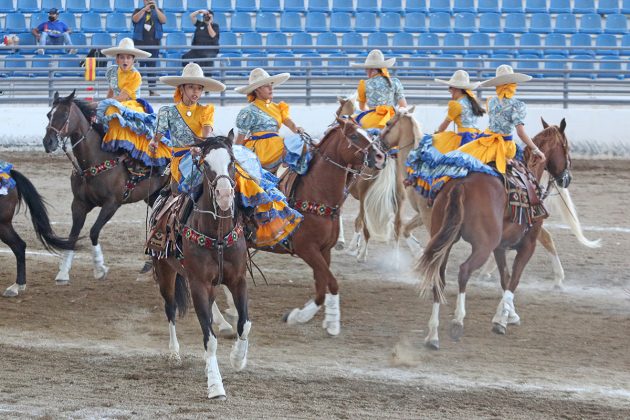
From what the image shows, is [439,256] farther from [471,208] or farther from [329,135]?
[329,135]

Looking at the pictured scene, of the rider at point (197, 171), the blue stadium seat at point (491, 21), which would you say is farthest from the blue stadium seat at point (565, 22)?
the rider at point (197, 171)

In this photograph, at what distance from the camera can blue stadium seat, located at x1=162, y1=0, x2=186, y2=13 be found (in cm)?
2358

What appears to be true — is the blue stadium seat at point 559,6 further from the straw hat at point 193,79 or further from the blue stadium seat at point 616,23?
the straw hat at point 193,79

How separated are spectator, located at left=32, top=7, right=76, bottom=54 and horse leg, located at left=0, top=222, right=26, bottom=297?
35.5 feet

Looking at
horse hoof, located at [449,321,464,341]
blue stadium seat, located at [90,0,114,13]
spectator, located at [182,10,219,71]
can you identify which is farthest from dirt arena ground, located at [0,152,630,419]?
blue stadium seat, located at [90,0,114,13]

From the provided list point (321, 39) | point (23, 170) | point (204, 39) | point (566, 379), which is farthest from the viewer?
point (321, 39)

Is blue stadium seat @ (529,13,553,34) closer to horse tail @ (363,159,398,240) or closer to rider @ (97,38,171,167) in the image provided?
horse tail @ (363,159,398,240)

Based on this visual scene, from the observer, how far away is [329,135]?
997cm

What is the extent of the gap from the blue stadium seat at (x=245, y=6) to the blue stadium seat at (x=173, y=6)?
125 cm

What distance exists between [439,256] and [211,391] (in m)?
2.75

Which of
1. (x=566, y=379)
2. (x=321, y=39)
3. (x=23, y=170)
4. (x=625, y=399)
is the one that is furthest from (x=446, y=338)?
(x=321, y=39)

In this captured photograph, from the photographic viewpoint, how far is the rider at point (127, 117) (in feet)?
38.9

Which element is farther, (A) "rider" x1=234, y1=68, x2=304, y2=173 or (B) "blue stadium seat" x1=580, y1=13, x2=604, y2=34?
(B) "blue stadium seat" x1=580, y1=13, x2=604, y2=34

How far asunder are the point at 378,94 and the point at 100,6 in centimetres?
1278
